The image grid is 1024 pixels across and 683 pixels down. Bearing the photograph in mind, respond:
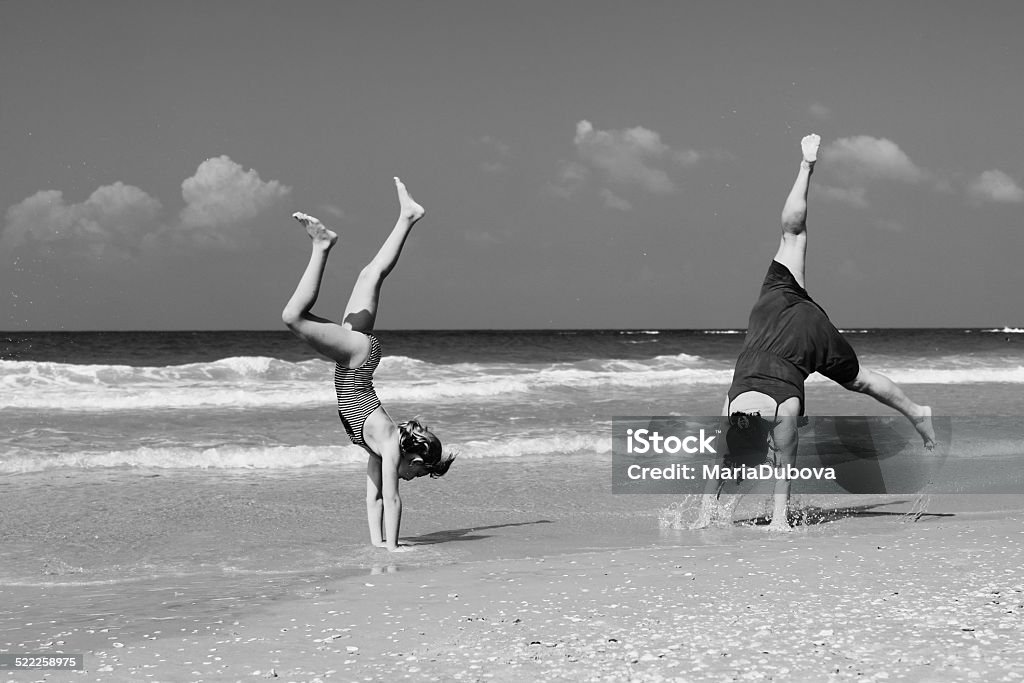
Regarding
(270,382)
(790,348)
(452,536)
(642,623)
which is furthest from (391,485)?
(270,382)

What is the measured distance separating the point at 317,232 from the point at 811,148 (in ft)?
10.1

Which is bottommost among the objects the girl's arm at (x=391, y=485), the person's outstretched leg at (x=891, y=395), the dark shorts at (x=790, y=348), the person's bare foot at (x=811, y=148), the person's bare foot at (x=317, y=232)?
the girl's arm at (x=391, y=485)

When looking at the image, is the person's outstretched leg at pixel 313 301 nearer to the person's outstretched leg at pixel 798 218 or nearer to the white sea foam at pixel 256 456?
the person's outstretched leg at pixel 798 218

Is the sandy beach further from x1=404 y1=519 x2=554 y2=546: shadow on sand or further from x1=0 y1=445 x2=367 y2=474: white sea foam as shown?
x1=0 y1=445 x2=367 y2=474: white sea foam

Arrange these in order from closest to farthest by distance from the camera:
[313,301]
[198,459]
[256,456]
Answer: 1. [313,301]
2. [198,459]
3. [256,456]

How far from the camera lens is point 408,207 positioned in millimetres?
6375

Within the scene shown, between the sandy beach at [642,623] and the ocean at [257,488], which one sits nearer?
the sandy beach at [642,623]

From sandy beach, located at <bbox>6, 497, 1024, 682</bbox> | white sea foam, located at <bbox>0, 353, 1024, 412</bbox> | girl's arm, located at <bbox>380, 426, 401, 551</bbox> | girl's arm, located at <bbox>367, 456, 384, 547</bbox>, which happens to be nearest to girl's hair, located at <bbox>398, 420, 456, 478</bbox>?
girl's arm, located at <bbox>380, 426, 401, 551</bbox>

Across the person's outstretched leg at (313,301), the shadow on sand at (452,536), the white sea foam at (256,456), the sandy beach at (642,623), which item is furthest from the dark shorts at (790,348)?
the white sea foam at (256,456)

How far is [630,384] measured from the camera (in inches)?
987

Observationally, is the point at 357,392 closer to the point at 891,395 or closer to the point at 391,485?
the point at 391,485

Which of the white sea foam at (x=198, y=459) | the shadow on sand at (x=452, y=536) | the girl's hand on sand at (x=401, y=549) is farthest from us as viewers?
the white sea foam at (x=198, y=459)

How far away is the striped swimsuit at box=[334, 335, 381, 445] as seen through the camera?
6.36m

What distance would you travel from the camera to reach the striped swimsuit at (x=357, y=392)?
6.36 m
